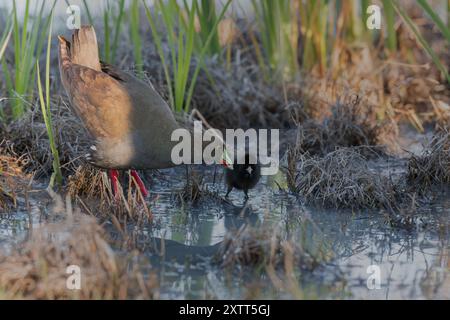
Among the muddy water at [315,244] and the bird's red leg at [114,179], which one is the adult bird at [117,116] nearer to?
the bird's red leg at [114,179]

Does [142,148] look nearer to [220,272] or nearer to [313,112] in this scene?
[220,272]

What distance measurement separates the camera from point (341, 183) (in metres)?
5.93

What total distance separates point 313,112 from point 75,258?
407cm

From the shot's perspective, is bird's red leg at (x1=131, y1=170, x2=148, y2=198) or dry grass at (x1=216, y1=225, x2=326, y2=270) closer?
dry grass at (x1=216, y1=225, x2=326, y2=270)

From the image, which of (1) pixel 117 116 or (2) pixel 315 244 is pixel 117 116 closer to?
(1) pixel 117 116

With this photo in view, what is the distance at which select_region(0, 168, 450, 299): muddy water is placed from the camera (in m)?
4.40

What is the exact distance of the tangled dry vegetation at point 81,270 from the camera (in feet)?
13.6

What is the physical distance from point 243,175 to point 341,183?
728mm

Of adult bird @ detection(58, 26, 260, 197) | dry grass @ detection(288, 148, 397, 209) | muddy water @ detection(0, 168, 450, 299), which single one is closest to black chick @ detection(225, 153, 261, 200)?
muddy water @ detection(0, 168, 450, 299)

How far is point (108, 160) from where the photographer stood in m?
5.88

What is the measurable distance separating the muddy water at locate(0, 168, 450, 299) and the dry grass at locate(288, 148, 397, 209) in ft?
0.32

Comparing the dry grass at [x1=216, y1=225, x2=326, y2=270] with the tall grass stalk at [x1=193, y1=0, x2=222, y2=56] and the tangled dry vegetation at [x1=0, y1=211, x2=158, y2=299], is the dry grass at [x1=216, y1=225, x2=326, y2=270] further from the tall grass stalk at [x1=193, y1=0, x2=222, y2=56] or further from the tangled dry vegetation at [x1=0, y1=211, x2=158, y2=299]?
the tall grass stalk at [x1=193, y1=0, x2=222, y2=56]

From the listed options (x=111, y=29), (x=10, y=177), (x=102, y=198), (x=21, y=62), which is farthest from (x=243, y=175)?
(x=111, y=29)
